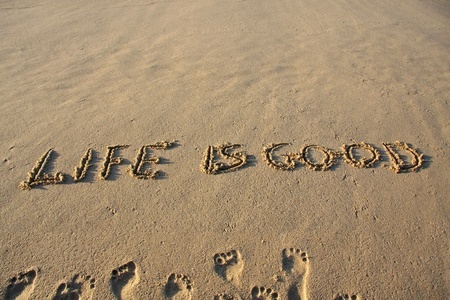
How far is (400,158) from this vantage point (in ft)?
8.57

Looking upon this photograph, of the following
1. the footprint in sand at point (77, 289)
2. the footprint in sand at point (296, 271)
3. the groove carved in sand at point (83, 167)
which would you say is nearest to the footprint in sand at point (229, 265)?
the footprint in sand at point (296, 271)

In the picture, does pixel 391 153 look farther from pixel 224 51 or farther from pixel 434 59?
pixel 224 51

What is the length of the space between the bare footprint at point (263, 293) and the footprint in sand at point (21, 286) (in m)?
1.16

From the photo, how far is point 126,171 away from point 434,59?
12.0ft

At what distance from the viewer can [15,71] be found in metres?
3.78

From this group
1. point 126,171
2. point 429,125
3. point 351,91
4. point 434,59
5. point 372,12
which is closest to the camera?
point 126,171

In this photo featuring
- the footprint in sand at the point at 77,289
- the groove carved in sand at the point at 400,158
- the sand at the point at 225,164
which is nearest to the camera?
the footprint in sand at the point at 77,289

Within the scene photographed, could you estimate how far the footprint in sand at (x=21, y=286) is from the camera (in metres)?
1.79

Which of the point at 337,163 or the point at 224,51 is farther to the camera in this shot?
the point at 224,51

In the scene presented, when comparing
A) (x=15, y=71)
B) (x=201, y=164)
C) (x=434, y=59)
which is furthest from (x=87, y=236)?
(x=434, y=59)

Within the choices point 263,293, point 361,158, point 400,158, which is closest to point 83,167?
point 263,293

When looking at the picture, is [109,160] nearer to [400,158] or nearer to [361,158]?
[361,158]

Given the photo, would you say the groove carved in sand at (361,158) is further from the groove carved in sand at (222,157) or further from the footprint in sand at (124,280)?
the footprint in sand at (124,280)

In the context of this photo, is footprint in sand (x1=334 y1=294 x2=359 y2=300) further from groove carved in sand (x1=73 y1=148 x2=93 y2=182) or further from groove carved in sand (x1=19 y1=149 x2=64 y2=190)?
groove carved in sand (x1=19 y1=149 x2=64 y2=190)
